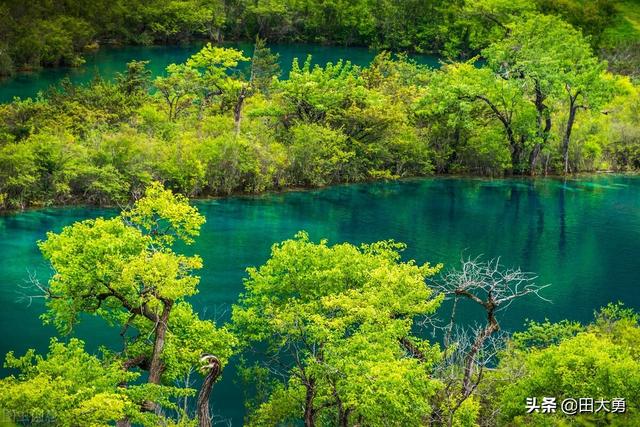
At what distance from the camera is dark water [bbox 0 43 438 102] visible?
238 feet

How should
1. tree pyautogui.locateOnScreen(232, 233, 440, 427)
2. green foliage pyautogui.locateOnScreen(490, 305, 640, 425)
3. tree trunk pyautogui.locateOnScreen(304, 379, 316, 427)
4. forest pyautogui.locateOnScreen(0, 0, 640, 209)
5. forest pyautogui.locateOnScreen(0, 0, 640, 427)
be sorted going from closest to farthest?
green foliage pyautogui.locateOnScreen(490, 305, 640, 425) → tree pyautogui.locateOnScreen(232, 233, 440, 427) → forest pyautogui.locateOnScreen(0, 0, 640, 427) → tree trunk pyautogui.locateOnScreen(304, 379, 316, 427) → forest pyautogui.locateOnScreen(0, 0, 640, 209)

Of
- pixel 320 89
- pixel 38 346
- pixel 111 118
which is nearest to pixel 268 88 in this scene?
pixel 320 89

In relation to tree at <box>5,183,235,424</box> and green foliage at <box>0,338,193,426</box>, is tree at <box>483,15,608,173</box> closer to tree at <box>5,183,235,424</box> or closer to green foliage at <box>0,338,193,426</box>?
tree at <box>5,183,235,424</box>

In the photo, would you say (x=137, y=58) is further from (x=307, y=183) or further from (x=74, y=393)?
(x=74, y=393)

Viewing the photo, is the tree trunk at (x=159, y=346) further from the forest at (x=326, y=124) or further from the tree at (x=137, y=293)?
the forest at (x=326, y=124)

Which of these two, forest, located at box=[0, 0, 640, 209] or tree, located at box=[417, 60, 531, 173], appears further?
tree, located at box=[417, 60, 531, 173]

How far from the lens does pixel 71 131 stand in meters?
49.4

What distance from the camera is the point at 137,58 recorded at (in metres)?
87.2

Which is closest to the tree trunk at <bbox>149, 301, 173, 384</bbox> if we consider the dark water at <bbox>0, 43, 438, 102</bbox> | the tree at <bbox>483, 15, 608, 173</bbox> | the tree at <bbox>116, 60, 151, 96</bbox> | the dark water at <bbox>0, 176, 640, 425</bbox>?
the dark water at <bbox>0, 176, 640, 425</bbox>

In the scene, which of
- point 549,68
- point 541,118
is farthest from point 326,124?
point 549,68

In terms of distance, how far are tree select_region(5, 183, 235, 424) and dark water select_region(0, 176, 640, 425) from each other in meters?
3.75

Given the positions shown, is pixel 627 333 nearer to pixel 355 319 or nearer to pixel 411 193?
pixel 355 319

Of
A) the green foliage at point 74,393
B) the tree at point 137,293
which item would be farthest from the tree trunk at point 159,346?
the green foliage at point 74,393

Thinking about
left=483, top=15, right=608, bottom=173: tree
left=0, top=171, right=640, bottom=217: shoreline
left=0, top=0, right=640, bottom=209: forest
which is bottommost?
left=0, top=171, right=640, bottom=217: shoreline
